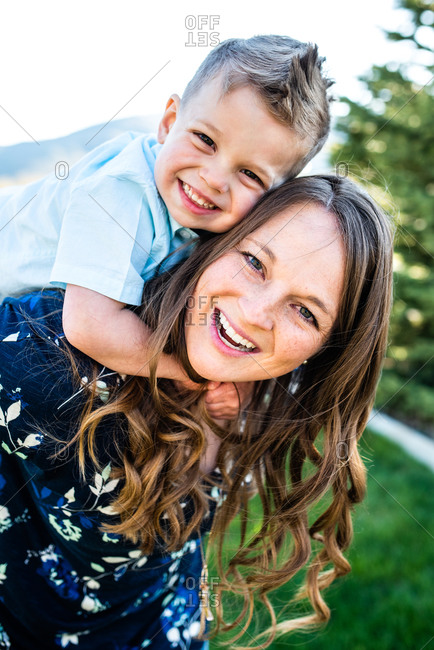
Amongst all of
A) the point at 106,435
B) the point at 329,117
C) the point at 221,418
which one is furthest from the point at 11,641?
the point at 329,117

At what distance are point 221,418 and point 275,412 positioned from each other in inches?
8.9

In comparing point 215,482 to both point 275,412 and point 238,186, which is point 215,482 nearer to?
point 275,412

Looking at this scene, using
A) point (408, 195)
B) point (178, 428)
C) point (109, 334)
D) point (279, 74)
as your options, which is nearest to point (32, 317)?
point (109, 334)

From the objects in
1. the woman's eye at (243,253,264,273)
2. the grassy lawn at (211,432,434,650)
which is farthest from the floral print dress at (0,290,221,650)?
the grassy lawn at (211,432,434,650)

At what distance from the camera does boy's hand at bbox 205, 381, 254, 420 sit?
1966mm

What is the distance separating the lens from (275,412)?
7.06ft

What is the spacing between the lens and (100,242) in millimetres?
1833

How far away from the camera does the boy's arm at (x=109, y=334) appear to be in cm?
173

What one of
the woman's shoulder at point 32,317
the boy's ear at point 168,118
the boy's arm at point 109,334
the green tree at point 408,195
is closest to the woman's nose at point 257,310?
the boy's arm at point 109,334

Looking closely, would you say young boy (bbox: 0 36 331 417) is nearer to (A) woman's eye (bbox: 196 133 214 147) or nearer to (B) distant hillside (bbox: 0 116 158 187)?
(A) woman's eye (bbox: 196 133 214 147)

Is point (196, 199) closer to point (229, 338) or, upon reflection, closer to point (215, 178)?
point (215, 178)

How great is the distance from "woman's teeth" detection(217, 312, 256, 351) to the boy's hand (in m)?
0.21

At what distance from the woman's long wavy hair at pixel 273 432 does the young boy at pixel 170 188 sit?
10 centimetres

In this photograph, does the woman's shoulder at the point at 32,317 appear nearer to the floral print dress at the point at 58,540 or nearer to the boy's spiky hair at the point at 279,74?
the floral print dress at the point at 58,540
